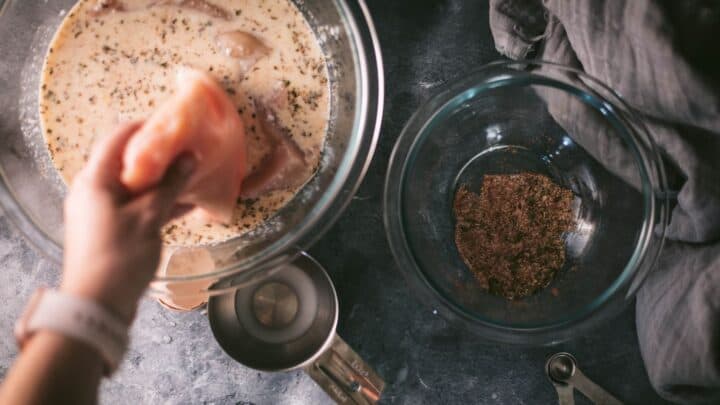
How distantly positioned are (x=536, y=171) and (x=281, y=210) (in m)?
0.71

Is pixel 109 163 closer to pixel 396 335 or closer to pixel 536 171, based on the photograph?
pixel 396 335

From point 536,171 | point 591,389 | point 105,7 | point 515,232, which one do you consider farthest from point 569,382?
point 105,7

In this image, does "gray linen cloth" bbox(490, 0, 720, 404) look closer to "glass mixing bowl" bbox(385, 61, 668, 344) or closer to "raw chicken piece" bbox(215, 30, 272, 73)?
"glass mixing bowl" bbox(385, 61, 668, 344)

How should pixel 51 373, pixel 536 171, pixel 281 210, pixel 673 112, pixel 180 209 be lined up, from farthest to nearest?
1. pixel 536 171
2. pixel 281 210
3. pixel 673 112
4. pixel 180 209
5. pixel 51 373

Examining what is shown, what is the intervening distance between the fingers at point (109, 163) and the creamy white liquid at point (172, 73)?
0.49 meters

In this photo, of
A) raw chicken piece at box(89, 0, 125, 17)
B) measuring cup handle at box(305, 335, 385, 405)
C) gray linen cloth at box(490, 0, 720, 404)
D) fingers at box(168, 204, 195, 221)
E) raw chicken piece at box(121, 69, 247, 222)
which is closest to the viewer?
raw chicken piece at box(121, 69, 247, 222)

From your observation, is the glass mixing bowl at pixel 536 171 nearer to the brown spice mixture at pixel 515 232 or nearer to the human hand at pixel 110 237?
the brown spice mixture at pixel 515 232

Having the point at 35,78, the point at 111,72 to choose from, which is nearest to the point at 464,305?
the point at 111,72

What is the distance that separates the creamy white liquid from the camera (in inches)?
63.7

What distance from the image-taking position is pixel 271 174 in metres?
1.61

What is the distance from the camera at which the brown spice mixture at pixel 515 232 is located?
1.71 meters

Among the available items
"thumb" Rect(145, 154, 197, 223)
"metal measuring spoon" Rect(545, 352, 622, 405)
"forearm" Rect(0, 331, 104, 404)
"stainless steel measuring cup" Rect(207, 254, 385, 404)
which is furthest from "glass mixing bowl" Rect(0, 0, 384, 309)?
"metal measuring spoon" Rect(545, 352, 622, 405)

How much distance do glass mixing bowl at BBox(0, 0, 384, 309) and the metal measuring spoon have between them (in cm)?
76

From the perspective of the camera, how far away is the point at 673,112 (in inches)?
62.0
